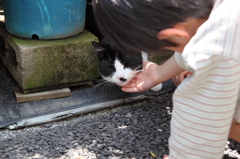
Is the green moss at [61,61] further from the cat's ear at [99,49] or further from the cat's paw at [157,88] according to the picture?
the cat's paw at [157,88]

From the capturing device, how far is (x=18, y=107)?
1.89 meters

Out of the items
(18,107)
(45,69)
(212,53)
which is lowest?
(18,107)

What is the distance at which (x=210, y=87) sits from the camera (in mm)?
904

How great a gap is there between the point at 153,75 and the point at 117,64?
388mm

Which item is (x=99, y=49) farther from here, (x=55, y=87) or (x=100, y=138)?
(x=100, y=138)

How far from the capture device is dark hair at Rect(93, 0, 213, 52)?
96 centimetres

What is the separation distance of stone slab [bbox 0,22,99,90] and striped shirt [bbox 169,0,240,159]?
1.17m

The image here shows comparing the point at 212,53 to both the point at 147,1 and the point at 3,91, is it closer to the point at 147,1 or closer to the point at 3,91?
the point at 147,1

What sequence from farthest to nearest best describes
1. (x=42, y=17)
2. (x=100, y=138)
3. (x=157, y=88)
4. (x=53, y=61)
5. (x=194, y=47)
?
1. (x=157, y=88)
2. (x=53, y=61)
3. (x=42, y=17)
4. (x=100, y=138)
5. (x=194, y=47)

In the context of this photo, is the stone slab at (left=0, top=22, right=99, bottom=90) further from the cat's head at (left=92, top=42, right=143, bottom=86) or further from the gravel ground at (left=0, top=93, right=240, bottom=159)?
the gravel ground at (left=0, top=93, right=240, bottom=159)

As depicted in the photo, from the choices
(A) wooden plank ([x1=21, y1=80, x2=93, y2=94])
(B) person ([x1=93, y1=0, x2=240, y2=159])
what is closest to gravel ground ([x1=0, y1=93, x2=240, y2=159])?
(A) wooden plank ([x1=21, y1=80, x2=93, y2=94])

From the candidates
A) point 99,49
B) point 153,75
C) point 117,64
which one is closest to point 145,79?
point 153,75

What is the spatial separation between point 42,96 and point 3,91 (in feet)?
Answer: 0.91

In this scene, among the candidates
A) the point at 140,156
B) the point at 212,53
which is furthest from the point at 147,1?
the point at 140,156
